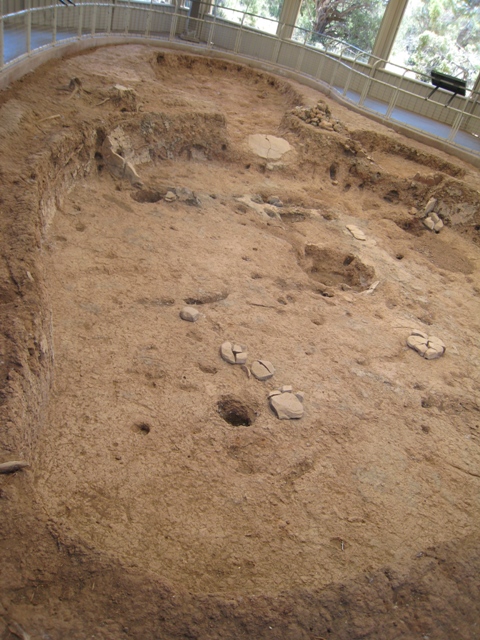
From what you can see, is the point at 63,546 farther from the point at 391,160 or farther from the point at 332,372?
the point at 391,160

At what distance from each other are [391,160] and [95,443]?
8.55 m

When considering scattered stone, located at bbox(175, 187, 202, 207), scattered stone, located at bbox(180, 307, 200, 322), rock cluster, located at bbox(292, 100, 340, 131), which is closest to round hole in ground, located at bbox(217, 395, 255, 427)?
scattered stone, located at bbox(180, 307, 200, 322)

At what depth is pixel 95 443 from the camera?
3.75 metres

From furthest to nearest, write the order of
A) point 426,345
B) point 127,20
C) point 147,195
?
point 127,20
point 147,195
point 426,345

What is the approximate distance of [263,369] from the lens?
486 centimetres

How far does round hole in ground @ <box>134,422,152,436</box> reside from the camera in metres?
3.99

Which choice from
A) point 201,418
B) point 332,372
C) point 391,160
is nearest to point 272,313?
point 332,372

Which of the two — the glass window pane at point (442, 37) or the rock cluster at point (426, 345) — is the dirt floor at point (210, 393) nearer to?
the rock cluster at point (426, 345)

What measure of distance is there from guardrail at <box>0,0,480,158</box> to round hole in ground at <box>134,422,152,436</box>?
7.10m

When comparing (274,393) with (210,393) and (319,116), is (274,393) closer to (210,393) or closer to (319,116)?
(210,393)

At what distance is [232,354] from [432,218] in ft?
18.8

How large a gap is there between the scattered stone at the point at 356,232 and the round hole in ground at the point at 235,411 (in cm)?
431

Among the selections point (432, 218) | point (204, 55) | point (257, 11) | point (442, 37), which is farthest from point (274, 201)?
point (257, 11)

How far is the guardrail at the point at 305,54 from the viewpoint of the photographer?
10359mm
